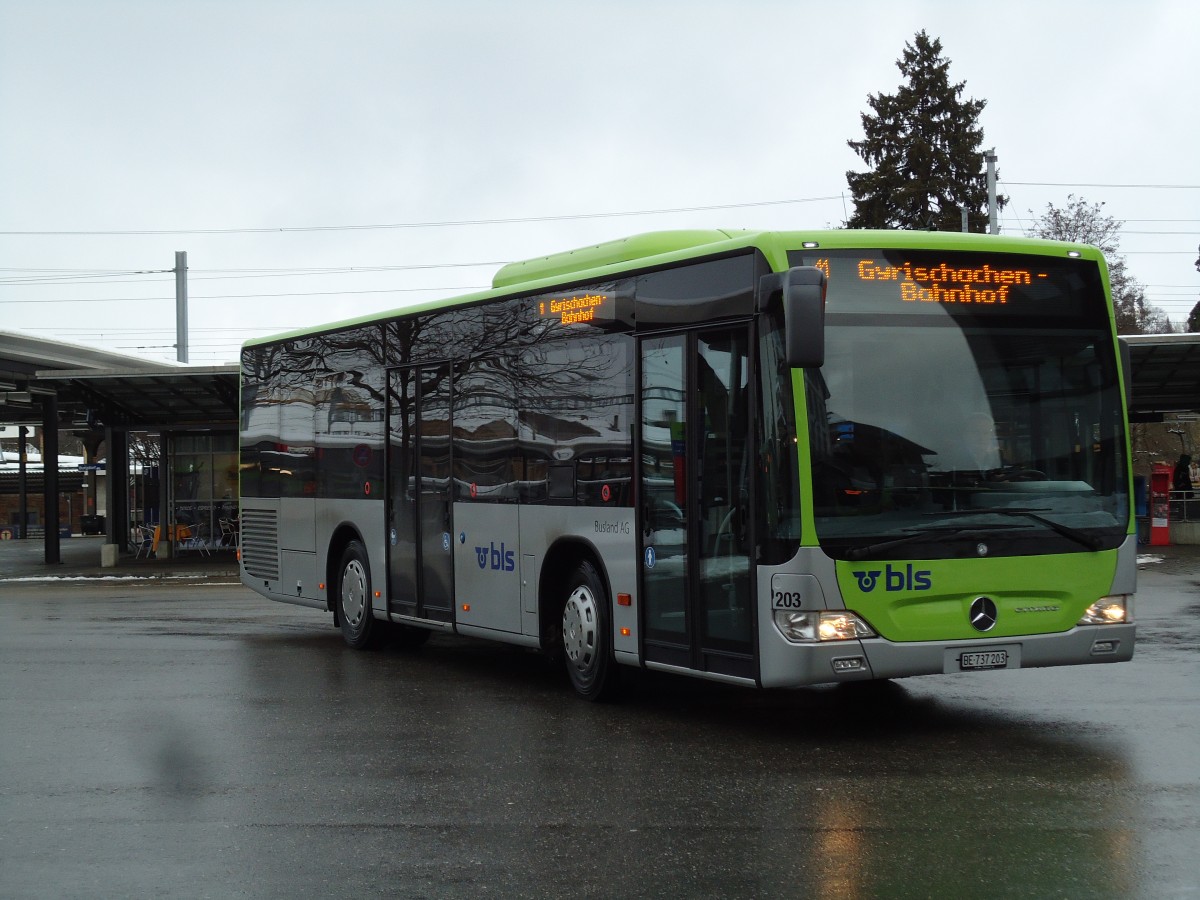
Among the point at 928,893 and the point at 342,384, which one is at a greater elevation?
the point at 342,384

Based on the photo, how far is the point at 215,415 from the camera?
34.5 metres

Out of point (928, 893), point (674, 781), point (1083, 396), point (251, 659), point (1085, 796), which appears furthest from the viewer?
point (251, 659)

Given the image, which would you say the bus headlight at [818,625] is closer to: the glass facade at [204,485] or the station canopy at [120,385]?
the station canopy at [120,385]

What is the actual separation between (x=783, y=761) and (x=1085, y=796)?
1.75 m

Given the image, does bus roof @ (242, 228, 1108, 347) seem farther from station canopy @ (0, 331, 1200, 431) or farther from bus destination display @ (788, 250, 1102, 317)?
station canopy @ (0, 331, 1200, 431)

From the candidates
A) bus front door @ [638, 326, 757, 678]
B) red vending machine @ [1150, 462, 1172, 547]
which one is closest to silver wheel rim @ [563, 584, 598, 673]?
bus front door @ [638, 326, 757, 678]

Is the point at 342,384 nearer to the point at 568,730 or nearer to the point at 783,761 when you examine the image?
the point at 568,730

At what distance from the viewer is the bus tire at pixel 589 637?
10.5 meters

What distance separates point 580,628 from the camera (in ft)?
35.2

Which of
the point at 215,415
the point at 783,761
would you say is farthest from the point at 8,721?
the point at 215,415

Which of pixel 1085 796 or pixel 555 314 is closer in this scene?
pixel 1085 796

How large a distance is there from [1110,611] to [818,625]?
205cm

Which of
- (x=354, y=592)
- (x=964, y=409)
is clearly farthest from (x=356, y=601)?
(x=964, y=409)

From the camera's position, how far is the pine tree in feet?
182
